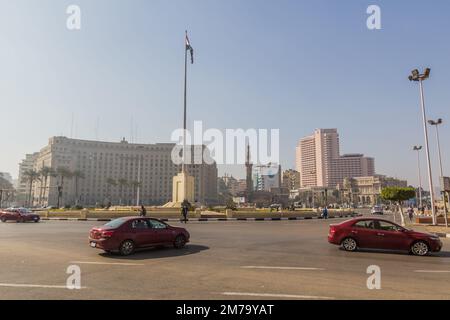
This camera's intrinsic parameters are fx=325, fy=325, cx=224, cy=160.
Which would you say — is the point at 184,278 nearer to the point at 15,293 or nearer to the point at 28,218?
the point at 15,293

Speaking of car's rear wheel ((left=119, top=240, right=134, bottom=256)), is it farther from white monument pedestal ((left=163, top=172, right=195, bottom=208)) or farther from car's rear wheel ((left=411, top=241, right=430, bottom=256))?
white monument pedestal ((left=163, top=172, right=195, bottom=208))

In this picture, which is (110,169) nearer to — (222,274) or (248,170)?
(248,170)

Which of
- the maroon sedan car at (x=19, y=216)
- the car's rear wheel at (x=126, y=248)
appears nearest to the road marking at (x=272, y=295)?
the car's rear wheel at (x=126, y=248)

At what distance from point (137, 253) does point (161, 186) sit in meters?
173

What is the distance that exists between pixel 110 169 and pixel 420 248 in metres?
176

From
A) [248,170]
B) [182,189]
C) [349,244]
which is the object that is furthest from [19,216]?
[248,170]

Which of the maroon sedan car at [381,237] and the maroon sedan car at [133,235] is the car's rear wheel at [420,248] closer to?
the maroon sedan car at [381,237]

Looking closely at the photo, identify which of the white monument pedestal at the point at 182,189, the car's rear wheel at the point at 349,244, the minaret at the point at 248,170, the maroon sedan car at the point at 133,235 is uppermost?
the minaret at the point at 248,170

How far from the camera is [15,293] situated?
22.7 feet

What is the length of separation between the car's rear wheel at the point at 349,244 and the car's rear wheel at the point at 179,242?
6.68m

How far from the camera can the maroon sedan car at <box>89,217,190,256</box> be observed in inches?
472

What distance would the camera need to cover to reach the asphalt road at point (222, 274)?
22.6 ft

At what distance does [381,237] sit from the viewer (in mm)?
13047
